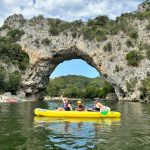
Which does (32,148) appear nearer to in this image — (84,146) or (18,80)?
(84,146)

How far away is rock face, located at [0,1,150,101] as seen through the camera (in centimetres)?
7206

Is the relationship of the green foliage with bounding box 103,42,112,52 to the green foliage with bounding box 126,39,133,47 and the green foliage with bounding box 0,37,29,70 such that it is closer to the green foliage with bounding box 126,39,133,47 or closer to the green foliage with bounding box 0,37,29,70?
the green foliage with bounding box 126,39,133,47

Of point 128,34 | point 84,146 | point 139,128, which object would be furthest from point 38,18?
point 84,146

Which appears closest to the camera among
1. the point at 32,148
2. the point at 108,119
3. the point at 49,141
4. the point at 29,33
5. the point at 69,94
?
the point at 32,148

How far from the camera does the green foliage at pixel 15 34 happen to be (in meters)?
79.8

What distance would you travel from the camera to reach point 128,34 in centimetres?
7506

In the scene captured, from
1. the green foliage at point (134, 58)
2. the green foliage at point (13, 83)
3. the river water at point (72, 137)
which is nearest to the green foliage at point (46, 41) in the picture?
the green foliage at point (13, 83)

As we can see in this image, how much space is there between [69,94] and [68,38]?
66.6 meters

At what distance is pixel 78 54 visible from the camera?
77.5 metres

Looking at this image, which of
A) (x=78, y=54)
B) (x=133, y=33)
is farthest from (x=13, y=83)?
(x=133, y=33)

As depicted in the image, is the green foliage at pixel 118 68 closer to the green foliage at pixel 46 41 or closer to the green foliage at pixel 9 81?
the green foliage at pixel 46 41

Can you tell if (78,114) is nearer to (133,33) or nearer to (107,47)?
(107,47)

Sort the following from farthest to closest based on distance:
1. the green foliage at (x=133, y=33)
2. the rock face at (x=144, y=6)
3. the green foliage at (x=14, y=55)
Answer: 1. the rock face at (x=144, y=6)
2. the green foliage at (x=14, y=55)
3. the green foliage at (x=133, y=33)

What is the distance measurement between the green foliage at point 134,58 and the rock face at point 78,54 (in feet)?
2.52
